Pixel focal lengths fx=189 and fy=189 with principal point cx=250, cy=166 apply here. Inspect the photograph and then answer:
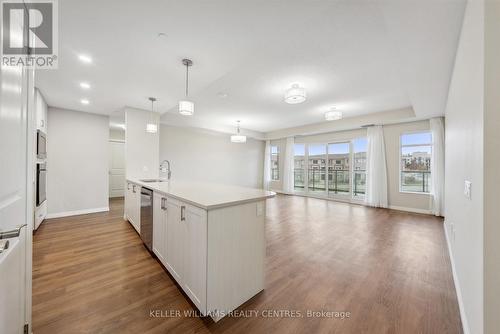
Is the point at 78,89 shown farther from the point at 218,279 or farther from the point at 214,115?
the point at 218,279

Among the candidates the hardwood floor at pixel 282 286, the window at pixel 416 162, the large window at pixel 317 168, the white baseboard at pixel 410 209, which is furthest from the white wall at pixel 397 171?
the hardwood floor at pixel 282 286

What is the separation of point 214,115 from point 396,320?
5.65 meters

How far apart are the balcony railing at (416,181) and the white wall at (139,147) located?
679cm

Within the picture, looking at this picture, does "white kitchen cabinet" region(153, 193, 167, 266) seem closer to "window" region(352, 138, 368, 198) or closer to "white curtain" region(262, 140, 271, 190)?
"window" region(352, 138, 368, 198)

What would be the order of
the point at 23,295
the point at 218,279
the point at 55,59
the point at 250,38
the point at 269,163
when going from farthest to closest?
the point at 269,163 → the point at 55,59 → the point at 250,38 → the point at 218,279 → the point at 23,295

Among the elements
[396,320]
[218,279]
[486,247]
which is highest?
[486,247]

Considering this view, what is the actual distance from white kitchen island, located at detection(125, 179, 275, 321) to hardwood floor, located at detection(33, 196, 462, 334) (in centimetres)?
16

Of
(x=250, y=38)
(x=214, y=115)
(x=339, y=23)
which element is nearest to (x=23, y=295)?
(x=250, y=38)

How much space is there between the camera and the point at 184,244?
5.72 feet

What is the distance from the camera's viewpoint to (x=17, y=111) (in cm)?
100

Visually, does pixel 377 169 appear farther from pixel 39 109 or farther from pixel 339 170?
pixel 39 109

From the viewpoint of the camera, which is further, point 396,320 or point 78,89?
point 78,89

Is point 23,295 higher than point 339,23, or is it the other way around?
point 339,23

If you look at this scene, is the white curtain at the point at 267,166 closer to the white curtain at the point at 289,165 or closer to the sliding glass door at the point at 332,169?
the white curtain at the point at 289,165
